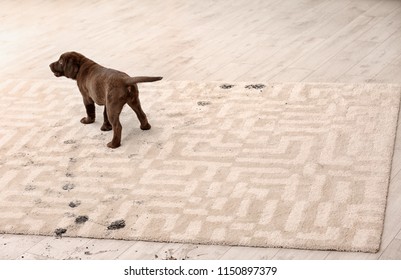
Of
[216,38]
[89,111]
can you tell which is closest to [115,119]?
[89,111]

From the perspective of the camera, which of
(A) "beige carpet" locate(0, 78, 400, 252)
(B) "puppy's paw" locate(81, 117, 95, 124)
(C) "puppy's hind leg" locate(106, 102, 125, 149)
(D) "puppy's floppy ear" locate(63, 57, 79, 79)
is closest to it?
(A) "beige carpet" locate(0, 78, 400, 252)

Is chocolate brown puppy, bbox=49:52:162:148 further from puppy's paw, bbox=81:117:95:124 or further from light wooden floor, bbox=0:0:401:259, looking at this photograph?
light wooden floor, bbox=0:0:401:259

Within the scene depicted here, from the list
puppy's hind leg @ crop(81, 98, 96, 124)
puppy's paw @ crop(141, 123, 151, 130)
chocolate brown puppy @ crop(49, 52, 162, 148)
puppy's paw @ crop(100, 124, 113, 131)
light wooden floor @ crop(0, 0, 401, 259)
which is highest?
chocolate brown puppy @ crop(49, 52, 162, 148)

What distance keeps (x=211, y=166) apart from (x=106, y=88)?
508 millimetres

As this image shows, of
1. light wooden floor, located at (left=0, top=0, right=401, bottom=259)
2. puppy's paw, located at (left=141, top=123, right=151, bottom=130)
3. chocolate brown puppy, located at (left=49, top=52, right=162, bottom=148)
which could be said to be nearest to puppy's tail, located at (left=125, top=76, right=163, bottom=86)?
chocolate brown puppy, located at (left=49, top=52, right=162, bottom=148)

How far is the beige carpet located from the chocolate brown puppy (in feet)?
0.23

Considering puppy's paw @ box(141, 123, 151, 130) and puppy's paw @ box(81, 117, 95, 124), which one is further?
puppy's paw @ box(81, 117, 95, 124)

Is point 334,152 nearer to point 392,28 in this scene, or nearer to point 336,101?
point 336,101

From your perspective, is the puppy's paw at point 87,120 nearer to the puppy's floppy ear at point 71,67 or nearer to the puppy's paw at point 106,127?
the puppy's paw at point 106,127

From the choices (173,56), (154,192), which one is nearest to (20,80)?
(173,56)

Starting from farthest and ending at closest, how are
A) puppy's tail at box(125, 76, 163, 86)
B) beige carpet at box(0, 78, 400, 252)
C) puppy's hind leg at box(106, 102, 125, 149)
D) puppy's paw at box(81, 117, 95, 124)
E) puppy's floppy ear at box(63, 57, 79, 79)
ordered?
puppy's paw at box(81, 117, 95, 124)
puppy's floppy ear at box(63, 57, 79, 79)
puppy's hind leg at box(106, 102, 125, 149)
puppy's tail at box(125, 76, 163, 86)
beige carpet at box(0, 78, 400, 252)

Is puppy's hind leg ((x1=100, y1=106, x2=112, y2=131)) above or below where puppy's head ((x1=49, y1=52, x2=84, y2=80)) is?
below

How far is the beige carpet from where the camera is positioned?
2633mm

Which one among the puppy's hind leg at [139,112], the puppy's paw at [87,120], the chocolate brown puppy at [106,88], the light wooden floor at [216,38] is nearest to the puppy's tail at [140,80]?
the chocolate brown puppy at [106,88]
